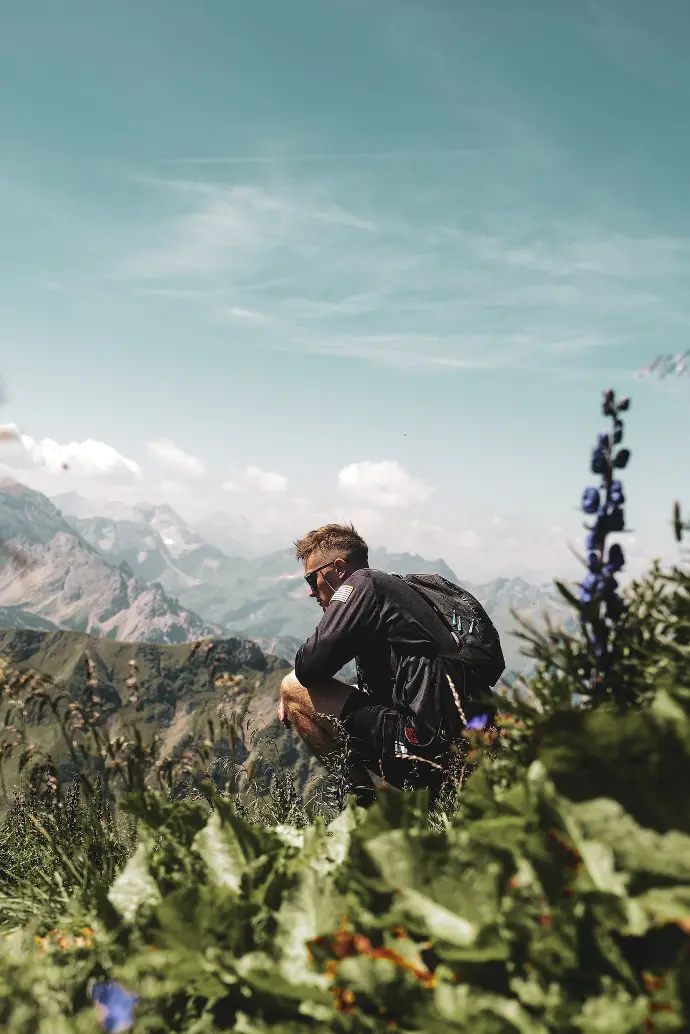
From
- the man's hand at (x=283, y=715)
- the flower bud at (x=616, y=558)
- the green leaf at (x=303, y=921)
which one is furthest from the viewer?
the man's hand at (x=283, y=715)

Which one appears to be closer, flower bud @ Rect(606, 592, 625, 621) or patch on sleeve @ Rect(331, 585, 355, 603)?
flower bud @ Rect(606, 592, 625, 621)

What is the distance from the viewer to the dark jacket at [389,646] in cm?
527

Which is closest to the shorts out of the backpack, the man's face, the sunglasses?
the backpack

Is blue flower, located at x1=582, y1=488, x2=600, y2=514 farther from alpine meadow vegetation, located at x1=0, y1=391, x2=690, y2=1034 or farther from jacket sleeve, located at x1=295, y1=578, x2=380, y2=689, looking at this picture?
jacket sleeve, located at x1=295, y1=578, x2=380, y2=689

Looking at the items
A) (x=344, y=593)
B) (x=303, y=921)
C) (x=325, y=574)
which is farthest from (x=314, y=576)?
(x=303, y=921)

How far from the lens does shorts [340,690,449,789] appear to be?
5160 millimetres

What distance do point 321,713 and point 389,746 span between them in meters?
0.74

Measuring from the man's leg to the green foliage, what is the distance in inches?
130

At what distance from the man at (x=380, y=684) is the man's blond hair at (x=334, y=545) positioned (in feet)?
2.13

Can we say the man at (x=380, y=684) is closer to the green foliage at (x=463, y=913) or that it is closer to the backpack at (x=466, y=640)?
the backpack at (x=466, y=640)

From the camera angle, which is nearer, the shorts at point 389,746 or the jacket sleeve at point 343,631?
the shorts at point 389,746

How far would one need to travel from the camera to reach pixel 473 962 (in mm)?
1723

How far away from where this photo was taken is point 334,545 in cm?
645

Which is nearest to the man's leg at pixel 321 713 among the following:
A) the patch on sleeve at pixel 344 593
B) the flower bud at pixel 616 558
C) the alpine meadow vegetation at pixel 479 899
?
the patch on sleeve at pixel 344 593
